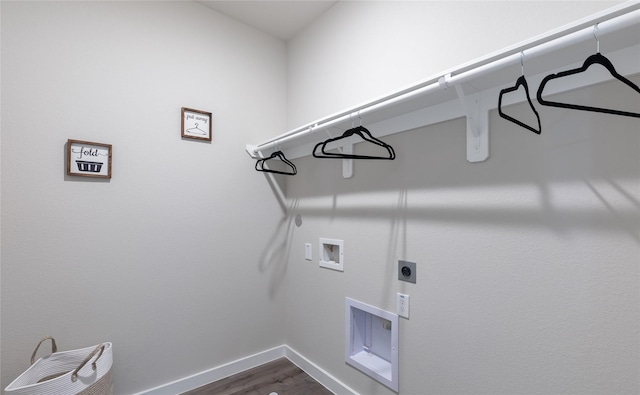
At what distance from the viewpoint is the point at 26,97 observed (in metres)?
1.40

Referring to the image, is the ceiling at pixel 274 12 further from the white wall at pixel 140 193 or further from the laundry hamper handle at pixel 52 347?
the laundry hamper handle at pixel 52 347

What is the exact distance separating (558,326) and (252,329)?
1.86 meters

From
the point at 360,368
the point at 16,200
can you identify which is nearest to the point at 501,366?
the point at 360,368

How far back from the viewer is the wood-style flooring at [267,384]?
182 cm

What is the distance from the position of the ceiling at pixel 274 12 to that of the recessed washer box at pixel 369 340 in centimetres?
197

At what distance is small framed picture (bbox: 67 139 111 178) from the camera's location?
4.89ft

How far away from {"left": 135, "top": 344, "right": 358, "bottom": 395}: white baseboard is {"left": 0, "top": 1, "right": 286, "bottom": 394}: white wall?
0.05 m

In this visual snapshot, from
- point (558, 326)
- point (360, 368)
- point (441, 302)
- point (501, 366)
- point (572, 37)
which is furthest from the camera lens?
point (360, 368)

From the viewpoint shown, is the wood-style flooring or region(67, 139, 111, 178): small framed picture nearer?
region(67, 139, 111, 178): small framed picture

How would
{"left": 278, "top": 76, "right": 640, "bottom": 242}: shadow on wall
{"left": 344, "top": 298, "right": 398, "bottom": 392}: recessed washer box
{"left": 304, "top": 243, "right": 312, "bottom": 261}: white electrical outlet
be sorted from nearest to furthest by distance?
{"left": 278, "top": 76, "right": 640, "bottom": 242}: shadow on wall → {"left": 344, "top": 298, "right": 398, "bottom": 392}: recessed washer box → {"left": 304, "top": 243, "right": 312, "bottom": 261}: white electrical outlet

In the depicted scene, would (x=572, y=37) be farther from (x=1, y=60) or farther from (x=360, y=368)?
(x=1, y=60)

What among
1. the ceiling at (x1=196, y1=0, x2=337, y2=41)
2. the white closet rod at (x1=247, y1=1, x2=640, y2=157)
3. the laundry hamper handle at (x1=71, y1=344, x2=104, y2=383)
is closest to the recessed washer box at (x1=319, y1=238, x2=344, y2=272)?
the white closet rod at (x1=247, y1=1, x2=640, y2=157)

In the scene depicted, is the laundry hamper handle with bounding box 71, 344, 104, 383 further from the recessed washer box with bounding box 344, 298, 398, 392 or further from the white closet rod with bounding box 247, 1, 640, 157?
the white closet rod with bounding box 247, 1, 640, 157

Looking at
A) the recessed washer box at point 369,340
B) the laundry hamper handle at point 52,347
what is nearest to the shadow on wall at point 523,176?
the recessed washer box at point 369,340
